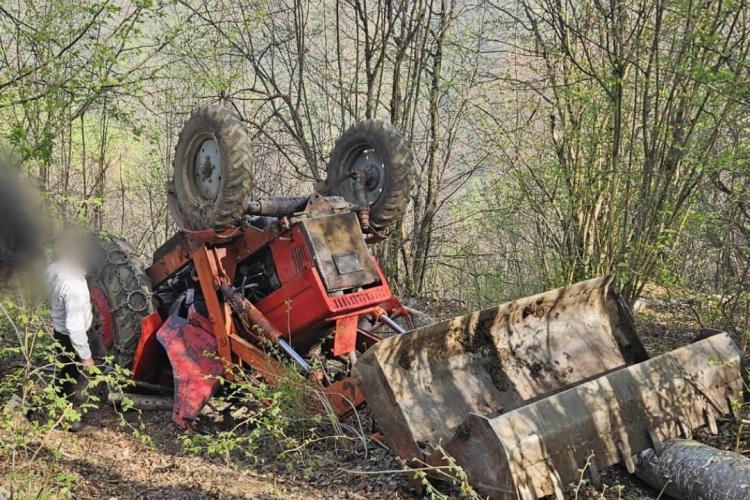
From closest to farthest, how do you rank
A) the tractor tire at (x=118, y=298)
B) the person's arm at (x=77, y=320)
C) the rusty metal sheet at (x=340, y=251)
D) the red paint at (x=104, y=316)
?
the rusty metal sheet at (x=340, y=251)
the person's arm at (x=77, y=320)
the tractor tire at (x=118, y=298)
the red paint at (x=104, y=316)

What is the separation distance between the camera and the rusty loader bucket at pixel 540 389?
13.1ft

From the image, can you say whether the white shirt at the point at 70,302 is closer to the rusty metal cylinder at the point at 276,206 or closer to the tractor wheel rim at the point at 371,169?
the rusty metal cylinder at the point at 276,206

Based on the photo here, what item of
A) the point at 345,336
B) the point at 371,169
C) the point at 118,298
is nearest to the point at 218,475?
the point at 345,336

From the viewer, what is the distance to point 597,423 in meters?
4.23

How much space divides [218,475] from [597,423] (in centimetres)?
252

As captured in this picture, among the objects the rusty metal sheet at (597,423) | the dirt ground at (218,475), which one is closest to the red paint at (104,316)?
the dirt ground at (218,475)

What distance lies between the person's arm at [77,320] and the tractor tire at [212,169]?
108cm

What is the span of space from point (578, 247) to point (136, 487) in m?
6.31

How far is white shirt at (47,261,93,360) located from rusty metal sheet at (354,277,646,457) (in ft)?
8.89

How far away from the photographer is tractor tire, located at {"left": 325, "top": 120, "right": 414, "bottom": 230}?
6.40 metres

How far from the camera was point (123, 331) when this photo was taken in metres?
6.55

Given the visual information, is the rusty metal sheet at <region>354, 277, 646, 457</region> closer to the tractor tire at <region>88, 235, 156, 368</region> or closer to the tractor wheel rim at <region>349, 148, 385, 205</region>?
the tractor wheel rim at <region>349, 148, 385, 205</region>

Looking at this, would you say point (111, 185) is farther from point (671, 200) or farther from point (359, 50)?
point (671, 200)

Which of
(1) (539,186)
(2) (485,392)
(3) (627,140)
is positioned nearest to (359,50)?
(1) (539,186)
